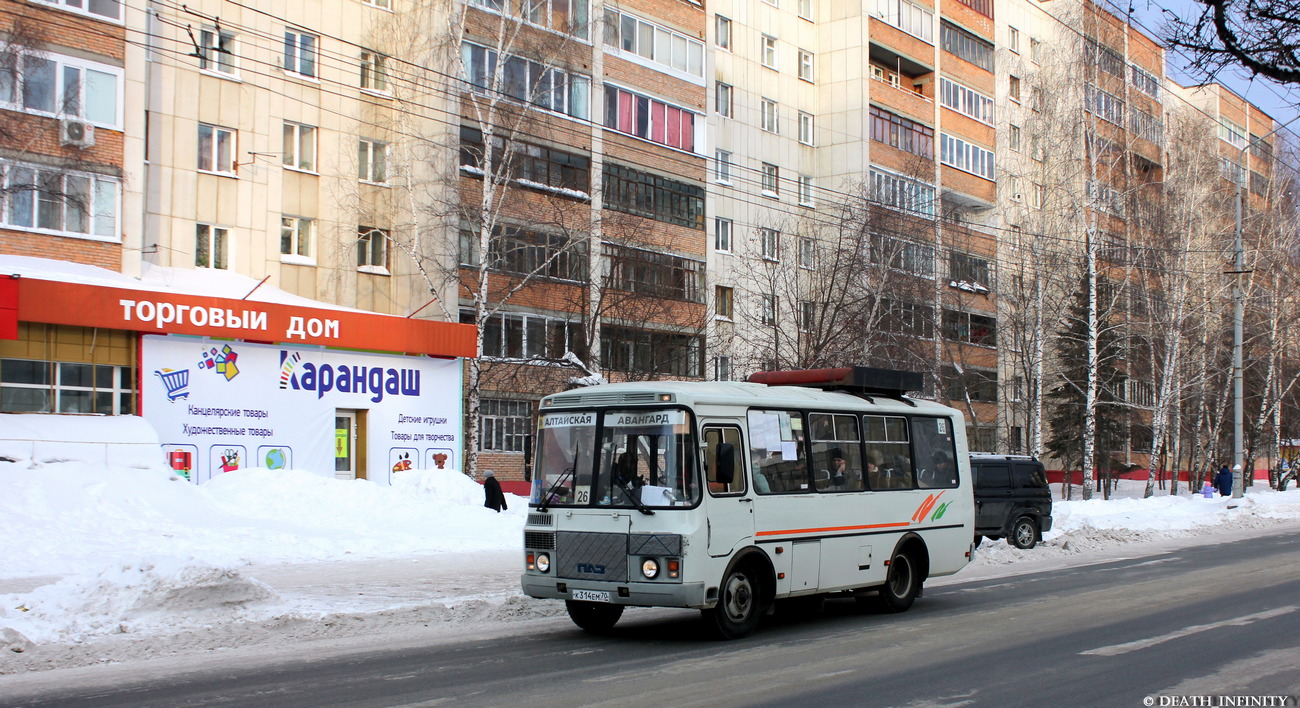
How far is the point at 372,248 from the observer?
3653cm

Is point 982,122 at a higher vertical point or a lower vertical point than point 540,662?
higher

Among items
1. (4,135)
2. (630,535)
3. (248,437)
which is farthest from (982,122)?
(630,535)

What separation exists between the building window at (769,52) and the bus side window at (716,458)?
40.1m

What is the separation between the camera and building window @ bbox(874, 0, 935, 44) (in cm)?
5238

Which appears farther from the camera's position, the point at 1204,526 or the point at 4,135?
the point at 1204,526

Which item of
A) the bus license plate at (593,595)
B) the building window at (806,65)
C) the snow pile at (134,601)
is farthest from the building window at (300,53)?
the bus license plate at (593,595)

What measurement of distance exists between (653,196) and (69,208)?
66.5 ft

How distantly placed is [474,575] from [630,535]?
22.6 ft

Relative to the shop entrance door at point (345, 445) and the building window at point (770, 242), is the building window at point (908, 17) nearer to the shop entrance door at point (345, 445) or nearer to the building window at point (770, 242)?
the building window at point (770, 242)

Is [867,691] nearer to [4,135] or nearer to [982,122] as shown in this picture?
[4,135]

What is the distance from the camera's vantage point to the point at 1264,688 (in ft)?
27.8

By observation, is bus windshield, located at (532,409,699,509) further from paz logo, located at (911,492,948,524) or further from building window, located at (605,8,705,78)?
building window, located at (605,8,705,78)

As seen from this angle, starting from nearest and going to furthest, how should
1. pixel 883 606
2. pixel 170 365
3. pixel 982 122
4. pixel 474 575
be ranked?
pixel 883 606
pixel 474 575
pixel 170 365
pixel 982 122

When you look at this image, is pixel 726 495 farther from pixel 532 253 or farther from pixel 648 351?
pixel 532 253
